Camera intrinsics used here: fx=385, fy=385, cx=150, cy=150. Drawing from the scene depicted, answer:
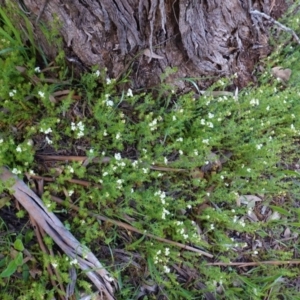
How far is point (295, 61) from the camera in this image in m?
2.54

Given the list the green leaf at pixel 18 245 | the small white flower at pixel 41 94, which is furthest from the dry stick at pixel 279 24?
the green leaf at pixel 18 245

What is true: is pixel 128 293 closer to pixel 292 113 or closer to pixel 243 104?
pixel 243 104

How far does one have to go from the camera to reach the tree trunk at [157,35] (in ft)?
5.84

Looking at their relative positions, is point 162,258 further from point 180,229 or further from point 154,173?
point 154,173

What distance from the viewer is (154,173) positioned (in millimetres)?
2016

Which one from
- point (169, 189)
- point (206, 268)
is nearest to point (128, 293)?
point (206, 268)

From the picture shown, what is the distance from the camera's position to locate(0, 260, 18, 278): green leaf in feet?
5.89

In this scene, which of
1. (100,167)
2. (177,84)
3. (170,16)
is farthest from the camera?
(177,84)

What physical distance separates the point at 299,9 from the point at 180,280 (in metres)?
1.90

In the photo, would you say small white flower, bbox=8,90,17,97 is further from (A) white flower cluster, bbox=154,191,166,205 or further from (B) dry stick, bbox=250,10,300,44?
(B) dry stick, bbox=250,10,300,44

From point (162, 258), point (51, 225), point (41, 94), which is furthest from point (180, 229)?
point (41, 94)

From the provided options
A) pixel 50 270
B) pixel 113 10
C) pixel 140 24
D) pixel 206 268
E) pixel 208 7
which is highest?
pixel 113 10

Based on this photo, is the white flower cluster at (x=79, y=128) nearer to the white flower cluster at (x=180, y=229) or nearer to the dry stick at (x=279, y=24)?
the white flower cluster at (x=180, y=229)

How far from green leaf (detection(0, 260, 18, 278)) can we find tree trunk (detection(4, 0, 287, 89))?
104 centimetres
